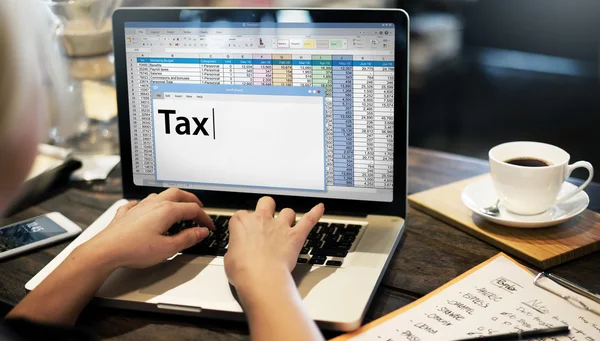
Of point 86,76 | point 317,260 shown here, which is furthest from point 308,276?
point 86,76

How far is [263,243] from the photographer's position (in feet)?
2.85

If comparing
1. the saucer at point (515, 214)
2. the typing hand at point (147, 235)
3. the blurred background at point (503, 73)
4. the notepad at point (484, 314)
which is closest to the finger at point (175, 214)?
the typing hand at point (147, 235)

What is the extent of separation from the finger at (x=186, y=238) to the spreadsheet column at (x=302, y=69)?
0.28 m

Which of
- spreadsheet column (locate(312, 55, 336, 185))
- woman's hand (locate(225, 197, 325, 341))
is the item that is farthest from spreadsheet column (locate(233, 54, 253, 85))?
woman's hand (locate(225, 197, 325, 341))

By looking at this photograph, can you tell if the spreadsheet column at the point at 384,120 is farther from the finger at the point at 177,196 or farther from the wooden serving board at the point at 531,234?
the finger at the point at 177,196

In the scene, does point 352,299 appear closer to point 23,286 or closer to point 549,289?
point 549,289

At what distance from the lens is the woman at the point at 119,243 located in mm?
546

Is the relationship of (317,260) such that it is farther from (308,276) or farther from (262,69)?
(262,69)

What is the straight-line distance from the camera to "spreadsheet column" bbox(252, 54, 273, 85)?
3.39ft

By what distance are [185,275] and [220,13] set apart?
0.43 metres

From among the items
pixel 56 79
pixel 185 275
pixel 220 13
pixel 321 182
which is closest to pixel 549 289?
pixel 321 182

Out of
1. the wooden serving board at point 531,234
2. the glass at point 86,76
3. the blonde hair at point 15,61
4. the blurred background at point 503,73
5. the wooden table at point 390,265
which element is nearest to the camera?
the blonde hair at point 15,61

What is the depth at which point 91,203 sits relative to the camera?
4.11 feet

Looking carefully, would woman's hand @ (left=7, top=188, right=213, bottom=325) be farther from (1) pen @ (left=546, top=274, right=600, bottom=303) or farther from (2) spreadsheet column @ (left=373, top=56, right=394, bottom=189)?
(1) pen @ (left=546, top=274, right=600, bottom=303)
